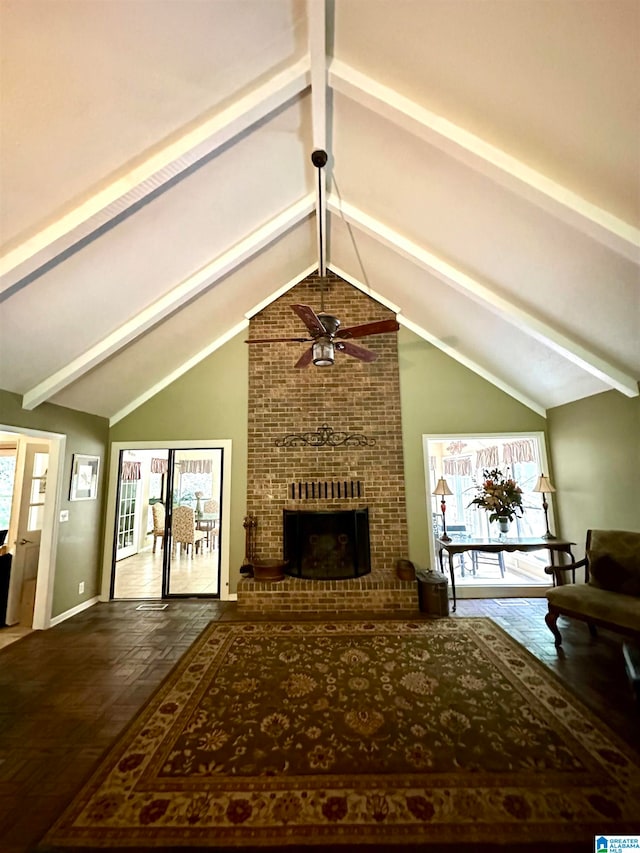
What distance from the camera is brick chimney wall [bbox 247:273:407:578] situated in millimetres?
4746

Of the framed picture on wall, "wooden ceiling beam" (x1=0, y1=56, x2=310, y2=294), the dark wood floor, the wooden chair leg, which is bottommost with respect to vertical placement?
the dark wood floor

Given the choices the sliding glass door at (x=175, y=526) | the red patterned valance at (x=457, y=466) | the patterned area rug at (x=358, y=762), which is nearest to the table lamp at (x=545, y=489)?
the red patterned valance at (x=457, y=466)

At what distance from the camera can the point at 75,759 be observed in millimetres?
1987

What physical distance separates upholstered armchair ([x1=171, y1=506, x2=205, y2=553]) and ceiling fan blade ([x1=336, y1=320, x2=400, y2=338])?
12.6ft

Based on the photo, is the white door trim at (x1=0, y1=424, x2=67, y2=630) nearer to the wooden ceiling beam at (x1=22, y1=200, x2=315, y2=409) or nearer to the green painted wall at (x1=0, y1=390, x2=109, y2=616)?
the green painted wall at (x1=0, y1=390, x2=109, y2=616)

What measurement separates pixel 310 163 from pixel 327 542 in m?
4.29

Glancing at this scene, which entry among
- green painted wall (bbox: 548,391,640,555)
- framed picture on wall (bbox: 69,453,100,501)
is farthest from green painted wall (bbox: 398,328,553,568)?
framed picture on wall (bbox: 69,453,100,501)

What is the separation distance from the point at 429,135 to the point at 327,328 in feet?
4.80

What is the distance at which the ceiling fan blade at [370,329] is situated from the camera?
293cm

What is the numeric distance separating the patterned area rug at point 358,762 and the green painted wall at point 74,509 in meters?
2.24

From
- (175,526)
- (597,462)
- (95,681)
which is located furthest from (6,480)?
Result: (597,462)

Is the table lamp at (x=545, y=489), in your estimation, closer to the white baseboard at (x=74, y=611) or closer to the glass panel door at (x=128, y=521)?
the white baseboard at (x=74, y=611)

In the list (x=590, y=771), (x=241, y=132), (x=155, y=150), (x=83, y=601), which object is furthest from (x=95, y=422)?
(x=590, y=771)

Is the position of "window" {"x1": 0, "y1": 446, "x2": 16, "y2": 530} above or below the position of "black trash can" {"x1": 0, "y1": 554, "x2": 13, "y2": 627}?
above
